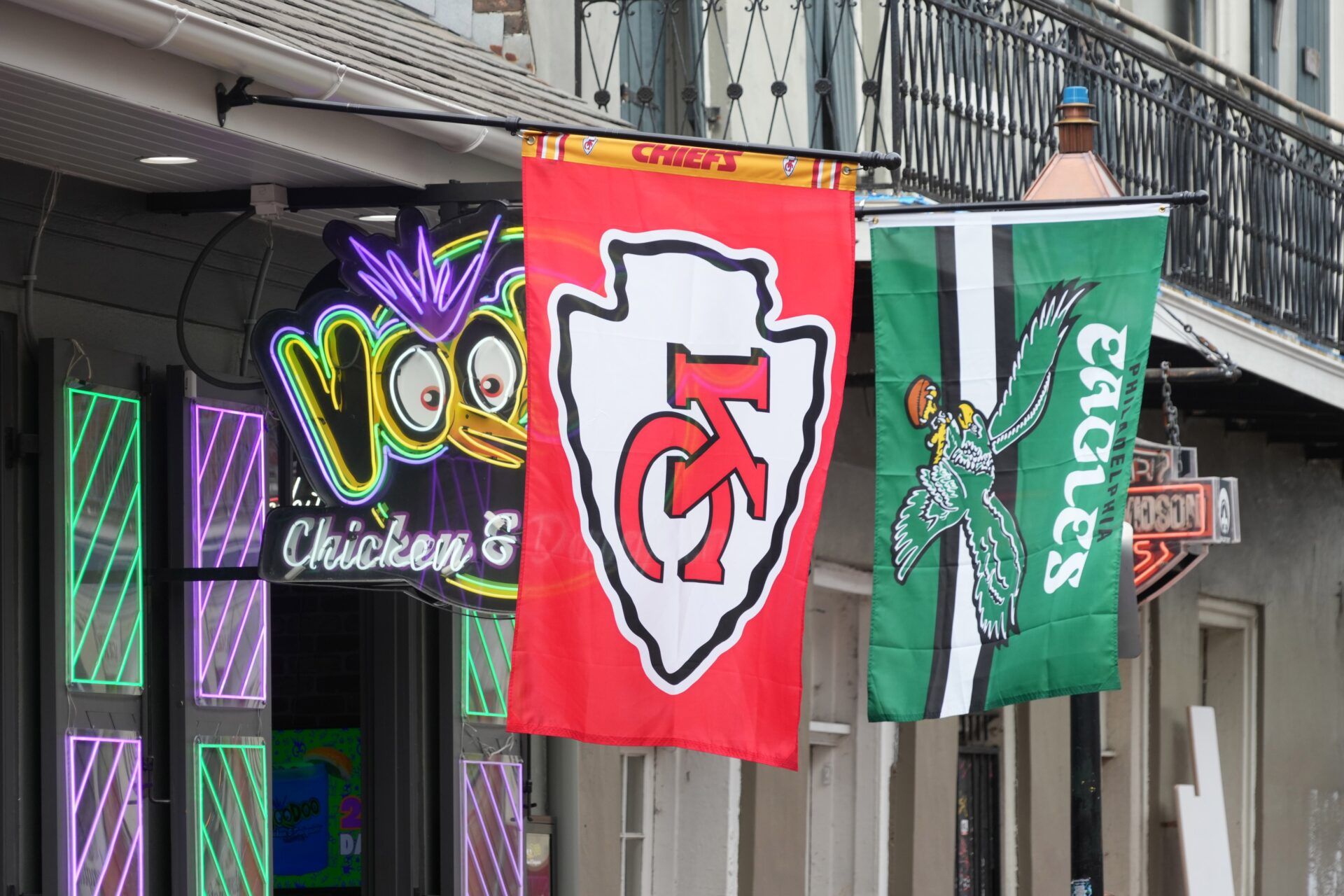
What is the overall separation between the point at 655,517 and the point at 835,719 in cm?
571

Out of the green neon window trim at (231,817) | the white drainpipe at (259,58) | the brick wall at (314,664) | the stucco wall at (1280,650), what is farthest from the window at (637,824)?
the stucco wall at (1280,650)

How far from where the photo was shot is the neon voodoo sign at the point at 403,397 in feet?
20.8

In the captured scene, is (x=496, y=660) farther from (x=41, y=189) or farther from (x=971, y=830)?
(x=971, y=830)

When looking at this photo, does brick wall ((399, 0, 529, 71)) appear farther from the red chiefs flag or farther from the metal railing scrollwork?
the red chiefs flag

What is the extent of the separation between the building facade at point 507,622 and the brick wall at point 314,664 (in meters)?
0.02

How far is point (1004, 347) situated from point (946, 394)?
23 cm

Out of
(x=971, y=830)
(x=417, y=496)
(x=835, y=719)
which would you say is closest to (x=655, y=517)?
(x=417, y=496)

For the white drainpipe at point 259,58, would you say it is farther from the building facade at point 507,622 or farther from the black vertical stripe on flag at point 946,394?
the black vertical stripe on flag at point 946,394

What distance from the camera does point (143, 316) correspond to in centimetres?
690

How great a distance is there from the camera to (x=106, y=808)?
6.44m

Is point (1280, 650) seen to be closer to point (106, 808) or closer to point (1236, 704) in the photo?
point (1236, 704)

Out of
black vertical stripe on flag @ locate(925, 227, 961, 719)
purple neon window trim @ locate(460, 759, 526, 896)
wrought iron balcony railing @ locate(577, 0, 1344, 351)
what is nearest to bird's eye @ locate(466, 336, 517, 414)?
black vertical stripe on flag @ locate(925, 227, 961, 719)

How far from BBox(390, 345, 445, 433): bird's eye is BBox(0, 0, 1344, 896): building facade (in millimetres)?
406

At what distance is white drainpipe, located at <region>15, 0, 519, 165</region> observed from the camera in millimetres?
5504
